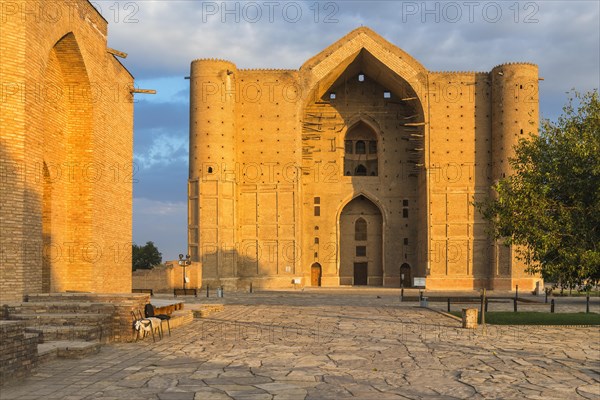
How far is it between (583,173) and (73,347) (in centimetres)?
1246

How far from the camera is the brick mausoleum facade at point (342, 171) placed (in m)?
44.5

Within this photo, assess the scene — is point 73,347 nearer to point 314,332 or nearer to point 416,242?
point 314,332

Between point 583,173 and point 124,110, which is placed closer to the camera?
point 583,173

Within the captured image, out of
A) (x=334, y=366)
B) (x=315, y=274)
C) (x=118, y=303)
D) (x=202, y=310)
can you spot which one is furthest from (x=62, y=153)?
(x=315, y=274)

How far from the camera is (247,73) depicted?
152 ft

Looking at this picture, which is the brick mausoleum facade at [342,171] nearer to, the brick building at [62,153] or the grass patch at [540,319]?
the brick building at [62,153]

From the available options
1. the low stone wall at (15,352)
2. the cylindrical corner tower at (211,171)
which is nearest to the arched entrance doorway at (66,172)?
the low stone wall at (15,352)

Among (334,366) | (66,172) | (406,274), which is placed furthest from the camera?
(406,274)

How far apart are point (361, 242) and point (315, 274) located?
4291 millimetres

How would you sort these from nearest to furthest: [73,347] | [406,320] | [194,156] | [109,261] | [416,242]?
[73,347], [406,320], [109,261], [194,156], [416,242]

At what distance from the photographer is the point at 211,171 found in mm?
44500

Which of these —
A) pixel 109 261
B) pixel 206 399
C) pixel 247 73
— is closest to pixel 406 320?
pixel 109 261

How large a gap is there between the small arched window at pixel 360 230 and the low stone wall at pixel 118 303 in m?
37.2

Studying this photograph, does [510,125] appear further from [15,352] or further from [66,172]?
[15,352]
